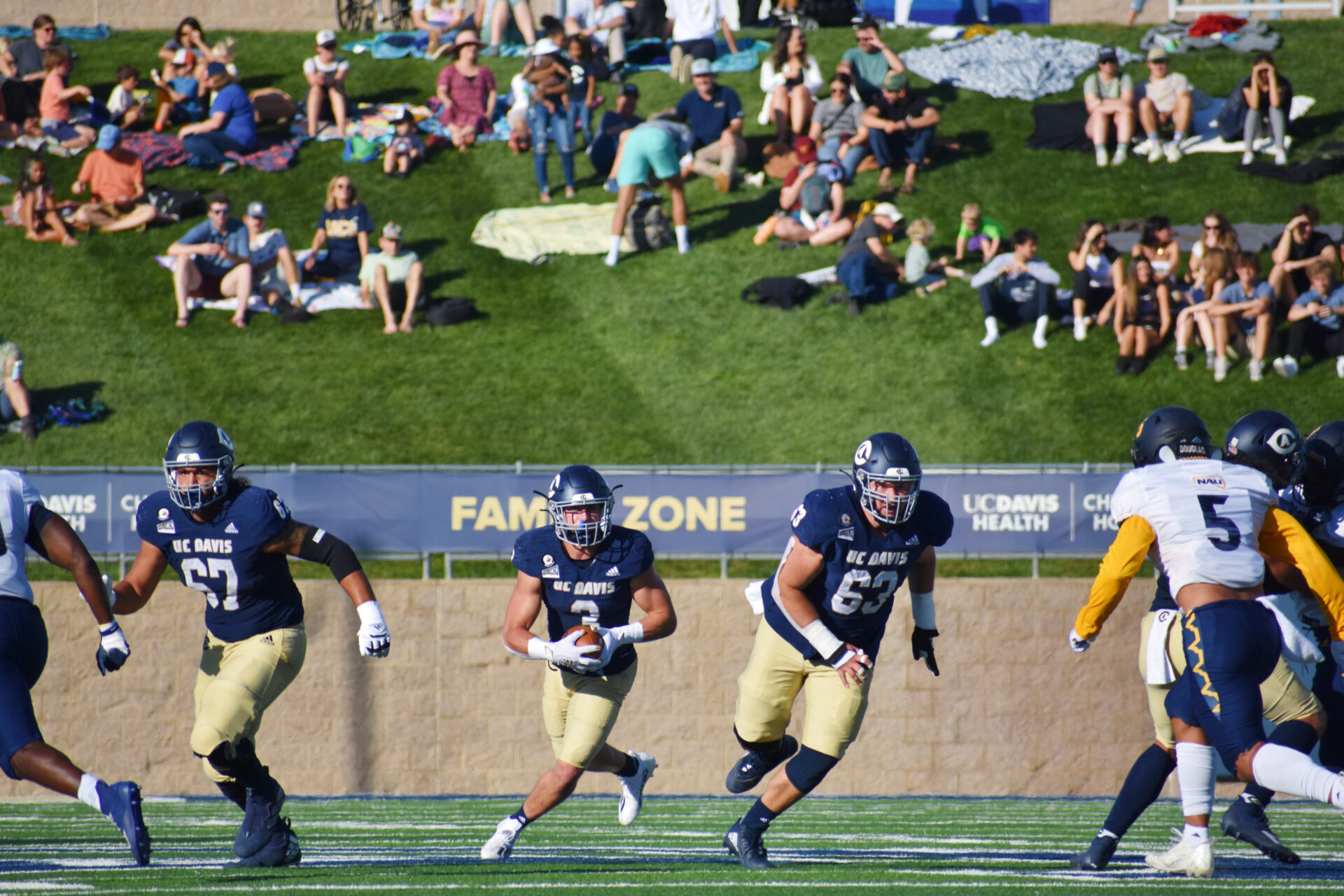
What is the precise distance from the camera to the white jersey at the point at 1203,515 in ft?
16.4

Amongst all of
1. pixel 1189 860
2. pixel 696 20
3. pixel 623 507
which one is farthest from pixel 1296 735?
pixel 696 20

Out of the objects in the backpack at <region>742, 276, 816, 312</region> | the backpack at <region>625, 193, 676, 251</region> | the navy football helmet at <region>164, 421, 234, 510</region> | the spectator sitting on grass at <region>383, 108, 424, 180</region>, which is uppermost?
the spectator sitting on grass at <region>383, 108, 424, 180</region>

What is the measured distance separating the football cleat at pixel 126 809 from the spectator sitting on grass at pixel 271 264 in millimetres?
10557

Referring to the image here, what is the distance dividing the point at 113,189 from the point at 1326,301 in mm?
13351

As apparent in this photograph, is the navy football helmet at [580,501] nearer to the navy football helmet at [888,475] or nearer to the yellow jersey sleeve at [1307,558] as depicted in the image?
the navy football helmet at [888,475]

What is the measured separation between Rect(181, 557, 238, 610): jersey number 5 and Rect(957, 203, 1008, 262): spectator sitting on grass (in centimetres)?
1061

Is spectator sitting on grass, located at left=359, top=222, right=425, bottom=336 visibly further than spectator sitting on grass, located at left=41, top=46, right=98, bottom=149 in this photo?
No

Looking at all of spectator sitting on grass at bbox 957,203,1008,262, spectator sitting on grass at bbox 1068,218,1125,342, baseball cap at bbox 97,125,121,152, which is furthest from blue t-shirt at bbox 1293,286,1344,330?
baseball cap at bbox 97,125,121,152

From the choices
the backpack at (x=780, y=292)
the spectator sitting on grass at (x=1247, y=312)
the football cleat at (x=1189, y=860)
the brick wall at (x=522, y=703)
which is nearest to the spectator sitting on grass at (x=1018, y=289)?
the spectator sitting on grass at (x=1247, y=312)

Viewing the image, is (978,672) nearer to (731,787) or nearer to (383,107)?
(731,787)

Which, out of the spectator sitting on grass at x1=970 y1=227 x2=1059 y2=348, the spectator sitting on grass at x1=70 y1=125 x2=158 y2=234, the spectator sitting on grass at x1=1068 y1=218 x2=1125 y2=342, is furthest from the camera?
the spectator sitting on grass at x1=70 y1=125 x2=158 y2=234

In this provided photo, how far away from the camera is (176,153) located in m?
16.9

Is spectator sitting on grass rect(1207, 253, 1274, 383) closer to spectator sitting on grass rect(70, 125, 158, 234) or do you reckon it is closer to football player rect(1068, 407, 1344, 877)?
football player rect(1068, 407, 1344, 877)

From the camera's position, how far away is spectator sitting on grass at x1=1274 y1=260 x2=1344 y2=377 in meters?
12.9
